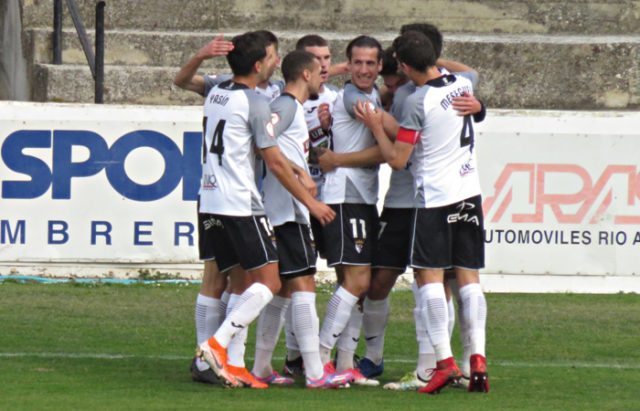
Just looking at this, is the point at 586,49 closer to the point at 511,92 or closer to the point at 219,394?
the point at 511,92

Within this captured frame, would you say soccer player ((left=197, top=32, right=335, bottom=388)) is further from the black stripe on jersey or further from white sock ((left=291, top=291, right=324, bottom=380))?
the black stripe on jersey

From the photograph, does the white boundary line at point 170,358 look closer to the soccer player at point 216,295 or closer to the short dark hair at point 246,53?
the soccer player at point 216,295

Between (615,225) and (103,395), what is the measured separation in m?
6.45

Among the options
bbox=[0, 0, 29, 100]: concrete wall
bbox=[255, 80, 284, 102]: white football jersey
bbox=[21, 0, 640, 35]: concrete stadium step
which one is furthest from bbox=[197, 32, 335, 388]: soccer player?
bbox=[21, 0, 640, 35]: concrete stadium step

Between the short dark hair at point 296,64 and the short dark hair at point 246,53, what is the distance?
0.51 ft

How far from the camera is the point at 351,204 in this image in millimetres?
7184

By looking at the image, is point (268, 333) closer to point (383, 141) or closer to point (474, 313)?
point (474, 313)

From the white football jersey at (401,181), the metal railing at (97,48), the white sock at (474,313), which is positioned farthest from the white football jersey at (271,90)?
the metal railing at (97,48)

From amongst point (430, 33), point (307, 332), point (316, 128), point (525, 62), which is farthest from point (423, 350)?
point (525, 62)

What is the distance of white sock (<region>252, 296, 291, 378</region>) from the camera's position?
277 inches

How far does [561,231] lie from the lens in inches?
448

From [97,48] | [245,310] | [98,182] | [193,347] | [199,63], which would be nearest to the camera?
[245,310]

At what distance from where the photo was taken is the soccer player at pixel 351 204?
7090mm

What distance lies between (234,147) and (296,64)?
610 millimetres
